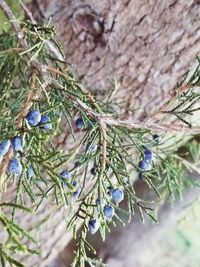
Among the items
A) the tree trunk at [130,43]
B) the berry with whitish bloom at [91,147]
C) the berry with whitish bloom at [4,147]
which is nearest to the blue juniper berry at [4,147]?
the berry with whitish bloom at [4,147]

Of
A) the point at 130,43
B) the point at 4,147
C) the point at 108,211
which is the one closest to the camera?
the point at 4,147

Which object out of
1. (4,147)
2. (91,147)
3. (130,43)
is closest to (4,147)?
(4,147)

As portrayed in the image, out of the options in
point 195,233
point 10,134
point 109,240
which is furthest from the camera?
point 195,233

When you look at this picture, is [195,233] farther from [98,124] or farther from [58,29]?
[98,124]

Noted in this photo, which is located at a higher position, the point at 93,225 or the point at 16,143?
the point at 16,143

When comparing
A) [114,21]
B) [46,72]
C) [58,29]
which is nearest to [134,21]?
[114,21]

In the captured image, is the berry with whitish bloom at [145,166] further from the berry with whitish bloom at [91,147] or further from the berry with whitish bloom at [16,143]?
the berry with whitish bloom at [16,143]

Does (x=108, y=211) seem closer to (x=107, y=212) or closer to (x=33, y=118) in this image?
(x=107, y=212)
